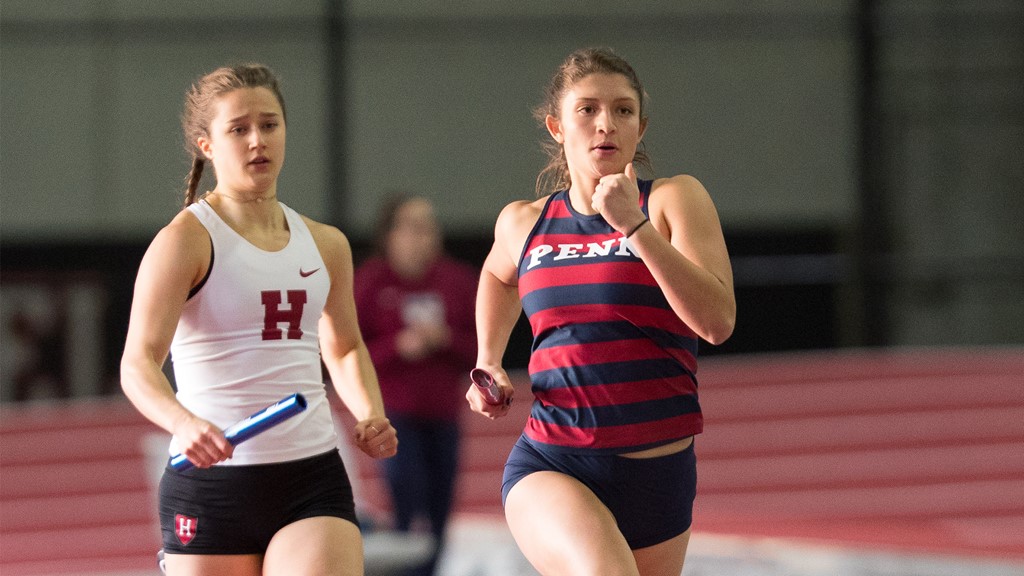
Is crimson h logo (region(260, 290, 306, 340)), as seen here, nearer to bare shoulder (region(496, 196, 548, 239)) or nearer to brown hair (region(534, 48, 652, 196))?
bare shoulder (region(496, 196, 548, 239))

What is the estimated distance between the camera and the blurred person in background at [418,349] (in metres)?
5.35

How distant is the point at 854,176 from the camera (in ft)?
34.8

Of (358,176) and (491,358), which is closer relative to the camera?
(491,358)

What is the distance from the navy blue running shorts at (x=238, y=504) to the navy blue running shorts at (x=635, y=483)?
1.29 feet

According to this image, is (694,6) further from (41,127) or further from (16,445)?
(16,445)

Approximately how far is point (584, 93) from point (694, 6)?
8018mm

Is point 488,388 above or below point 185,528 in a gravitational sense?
above

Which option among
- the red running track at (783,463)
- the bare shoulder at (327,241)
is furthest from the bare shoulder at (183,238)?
the red running track at (783,463)

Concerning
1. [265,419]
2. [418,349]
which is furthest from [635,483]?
[418,349]

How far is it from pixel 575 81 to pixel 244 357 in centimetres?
86

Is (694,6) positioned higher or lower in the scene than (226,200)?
higher

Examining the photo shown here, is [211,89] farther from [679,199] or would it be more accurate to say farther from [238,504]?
[679,199]

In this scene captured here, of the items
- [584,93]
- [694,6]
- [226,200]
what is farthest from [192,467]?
[694,6]

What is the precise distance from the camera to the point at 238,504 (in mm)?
2770
